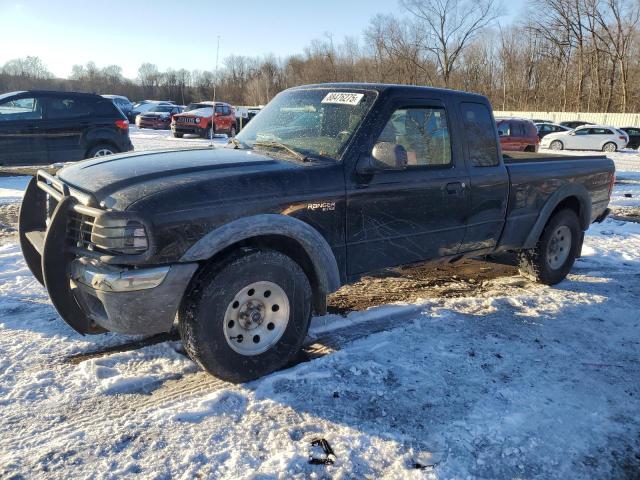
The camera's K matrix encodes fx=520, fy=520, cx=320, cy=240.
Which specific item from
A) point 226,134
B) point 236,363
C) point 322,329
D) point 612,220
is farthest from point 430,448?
point 226,134

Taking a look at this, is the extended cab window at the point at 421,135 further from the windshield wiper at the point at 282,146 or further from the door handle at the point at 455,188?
the windshield wiper at the point at 282,146

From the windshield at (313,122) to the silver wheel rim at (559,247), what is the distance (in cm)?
291

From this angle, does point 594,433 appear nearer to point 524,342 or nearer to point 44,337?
point 524,342

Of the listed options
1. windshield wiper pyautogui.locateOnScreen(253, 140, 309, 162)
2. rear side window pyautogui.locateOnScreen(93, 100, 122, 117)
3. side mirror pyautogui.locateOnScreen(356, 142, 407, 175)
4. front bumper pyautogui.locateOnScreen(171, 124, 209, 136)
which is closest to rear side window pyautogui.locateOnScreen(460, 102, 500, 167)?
side mirror pyautogui.locateOnScreen(356, 142, 407, 175)

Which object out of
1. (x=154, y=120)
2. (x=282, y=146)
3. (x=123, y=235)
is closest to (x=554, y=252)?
(x=282, y=146)

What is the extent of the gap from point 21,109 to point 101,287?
9.90 metres

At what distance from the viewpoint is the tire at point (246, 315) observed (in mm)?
3082

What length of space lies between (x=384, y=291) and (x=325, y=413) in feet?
7.71

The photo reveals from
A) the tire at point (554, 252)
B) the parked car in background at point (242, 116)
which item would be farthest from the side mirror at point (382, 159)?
the tire at point (554, 252)

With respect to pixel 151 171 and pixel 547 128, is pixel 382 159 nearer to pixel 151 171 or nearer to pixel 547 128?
pixel 151 171

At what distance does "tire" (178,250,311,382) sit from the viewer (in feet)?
10.1

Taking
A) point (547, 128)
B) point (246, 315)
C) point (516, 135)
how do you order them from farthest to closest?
point (547, 128) < point (516, 135) < point (246, 315)

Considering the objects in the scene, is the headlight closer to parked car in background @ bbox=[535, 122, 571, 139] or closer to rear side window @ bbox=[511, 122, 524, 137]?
rear side window @ bbox=[511, 122, 524, 137]

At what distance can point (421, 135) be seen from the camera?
4211mm
